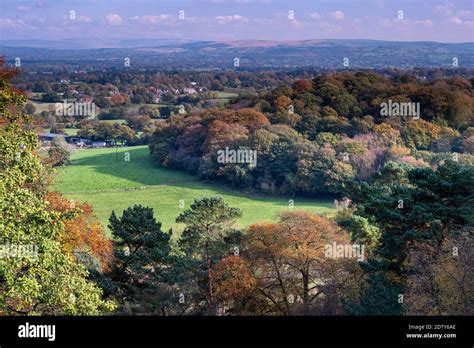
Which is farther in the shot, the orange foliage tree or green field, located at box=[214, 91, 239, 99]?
green field, located at box=[214, 91, 239, 99]

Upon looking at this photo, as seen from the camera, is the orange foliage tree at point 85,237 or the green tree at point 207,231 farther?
the green tree at point 207,231

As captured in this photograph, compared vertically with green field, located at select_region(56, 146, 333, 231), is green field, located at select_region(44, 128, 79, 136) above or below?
above

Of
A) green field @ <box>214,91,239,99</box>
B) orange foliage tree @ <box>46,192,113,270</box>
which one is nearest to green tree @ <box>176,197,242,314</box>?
orange foliage tree @ <box>46,192,113,270</box>

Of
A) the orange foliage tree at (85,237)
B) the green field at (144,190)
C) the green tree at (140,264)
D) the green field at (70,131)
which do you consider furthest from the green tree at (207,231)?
the green field at (70,131)

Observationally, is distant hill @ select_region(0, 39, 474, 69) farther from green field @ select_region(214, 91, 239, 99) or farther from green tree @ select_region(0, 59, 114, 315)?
green tree @ select_region(0, 59, 114, 315)

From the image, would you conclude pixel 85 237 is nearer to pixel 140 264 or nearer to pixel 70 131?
pixel 140 264

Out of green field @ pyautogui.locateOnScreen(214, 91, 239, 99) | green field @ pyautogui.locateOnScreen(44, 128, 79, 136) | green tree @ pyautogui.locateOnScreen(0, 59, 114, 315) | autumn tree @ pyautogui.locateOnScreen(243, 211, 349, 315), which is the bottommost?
autumn tree @ pyautogui.locateOnScreen(243, 211, 349, 315)

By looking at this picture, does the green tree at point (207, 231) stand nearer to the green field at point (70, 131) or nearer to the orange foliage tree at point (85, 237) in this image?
the orange foliage tree at point (85, 237)

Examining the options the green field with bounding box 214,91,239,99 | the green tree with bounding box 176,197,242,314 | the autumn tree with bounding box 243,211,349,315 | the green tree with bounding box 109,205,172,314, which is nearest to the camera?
the green tree with bounding box 109,205,172,314

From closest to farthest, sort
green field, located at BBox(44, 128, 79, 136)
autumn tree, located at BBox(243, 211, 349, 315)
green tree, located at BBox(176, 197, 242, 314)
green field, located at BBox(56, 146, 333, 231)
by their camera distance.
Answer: autumn tree, located at BBox(243, 211, 349, 315) → green tree, located at BBox(176, 197, 242, 314) → green field, located at BBox(56, 146, 333, 231) → green field, located at BBox(44, 128, 79, 136)

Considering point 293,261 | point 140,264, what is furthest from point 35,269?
point 293,261
